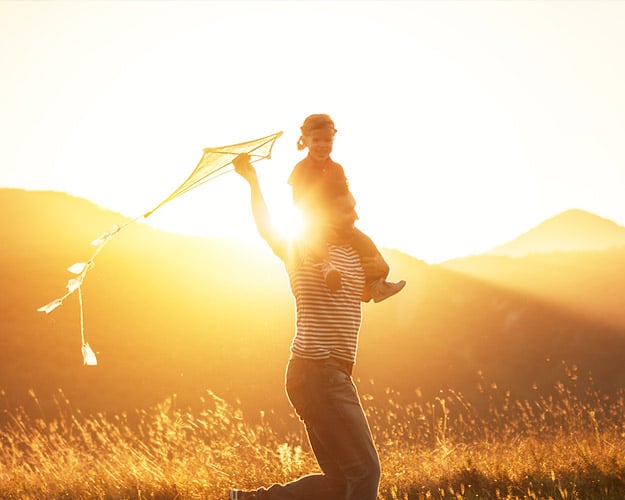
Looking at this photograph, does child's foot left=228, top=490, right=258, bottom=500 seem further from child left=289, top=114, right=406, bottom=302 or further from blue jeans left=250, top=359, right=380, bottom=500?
child left=289, top=114, right=406, bottom=302

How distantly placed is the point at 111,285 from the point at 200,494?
117ft

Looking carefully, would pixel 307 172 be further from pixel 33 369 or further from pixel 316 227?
pixel 33 369

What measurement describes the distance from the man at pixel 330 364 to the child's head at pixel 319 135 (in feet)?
0.89

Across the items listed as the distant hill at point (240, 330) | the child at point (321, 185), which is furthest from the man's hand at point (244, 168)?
the distant hill at point (240, 330)

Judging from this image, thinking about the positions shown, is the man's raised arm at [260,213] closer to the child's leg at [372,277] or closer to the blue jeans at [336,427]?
the child's leg at [372,277]

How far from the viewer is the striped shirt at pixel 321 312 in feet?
11.6

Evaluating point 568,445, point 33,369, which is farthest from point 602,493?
point 33,369

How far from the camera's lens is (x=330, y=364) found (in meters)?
3.54

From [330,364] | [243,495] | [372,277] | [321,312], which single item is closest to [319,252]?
[321,312]

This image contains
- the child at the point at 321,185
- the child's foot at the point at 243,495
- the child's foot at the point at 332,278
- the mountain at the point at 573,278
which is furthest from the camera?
the mountain at the point at 573,278

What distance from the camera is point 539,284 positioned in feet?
153

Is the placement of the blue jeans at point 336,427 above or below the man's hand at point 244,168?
below

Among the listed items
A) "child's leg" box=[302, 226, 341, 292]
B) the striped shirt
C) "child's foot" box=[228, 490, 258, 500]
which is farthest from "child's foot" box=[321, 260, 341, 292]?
"child's foot" box=[228, 490, 258, 500]

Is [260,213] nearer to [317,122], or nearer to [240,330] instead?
[317,122]
